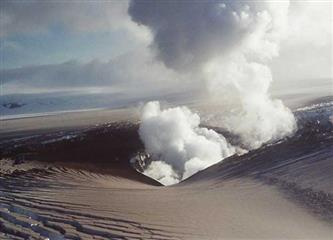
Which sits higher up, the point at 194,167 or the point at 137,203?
the point at 194,167

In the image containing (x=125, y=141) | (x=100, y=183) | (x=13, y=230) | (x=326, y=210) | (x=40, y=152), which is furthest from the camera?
(x=125, y=141)

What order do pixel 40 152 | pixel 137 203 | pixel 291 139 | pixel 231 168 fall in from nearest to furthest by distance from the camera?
pixel 137 203
pixel 231 168
pixel 291 139
pixel 40 152

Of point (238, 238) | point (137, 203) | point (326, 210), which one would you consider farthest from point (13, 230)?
point (326, 210)

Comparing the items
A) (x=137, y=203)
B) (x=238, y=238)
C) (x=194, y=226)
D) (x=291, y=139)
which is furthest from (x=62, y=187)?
(x=291, y=139)

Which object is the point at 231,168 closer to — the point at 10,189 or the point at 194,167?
the point at 194,167

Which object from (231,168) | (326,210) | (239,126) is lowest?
(326,210)

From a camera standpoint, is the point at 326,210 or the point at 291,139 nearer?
the point at 326,210
